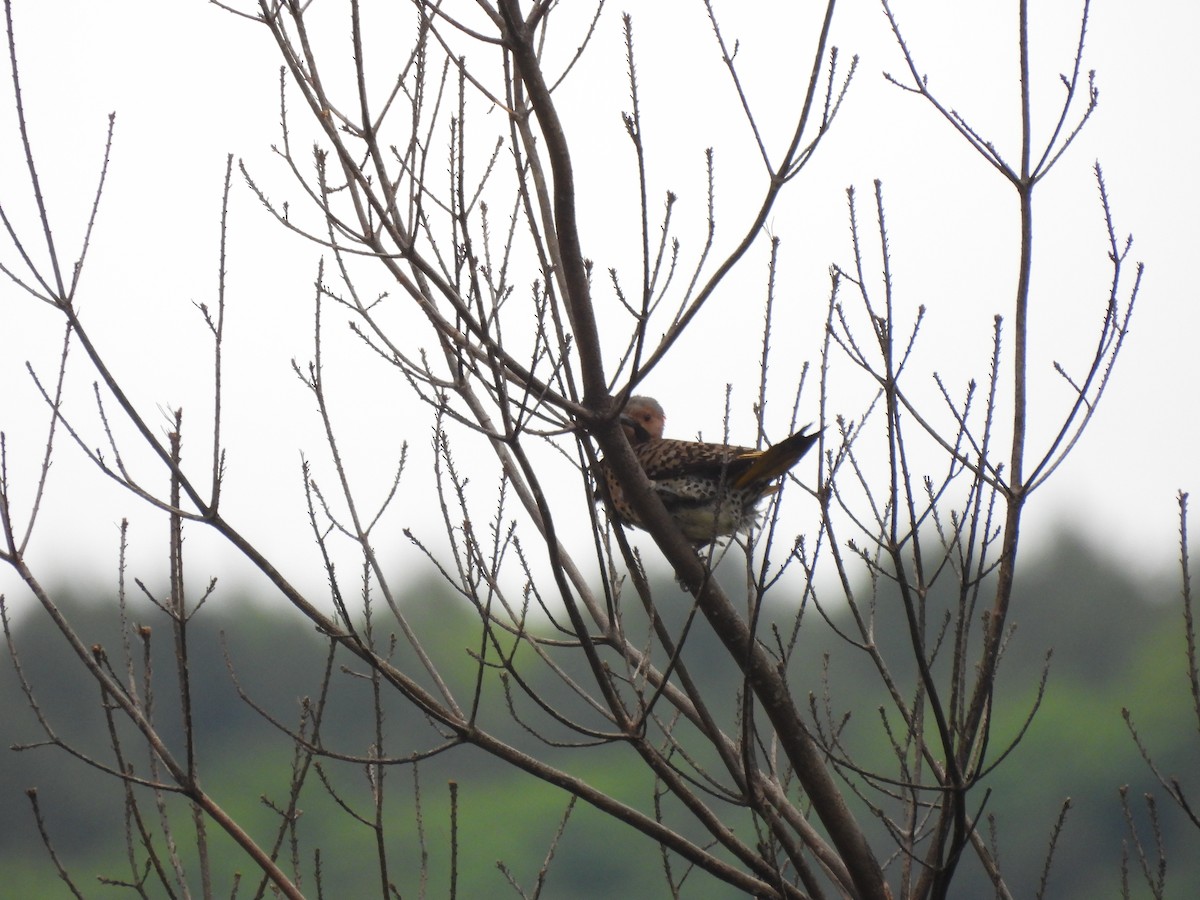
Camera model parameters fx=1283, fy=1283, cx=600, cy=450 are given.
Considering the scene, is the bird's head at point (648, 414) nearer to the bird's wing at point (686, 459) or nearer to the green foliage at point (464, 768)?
the bird's wing at point (686, 459)

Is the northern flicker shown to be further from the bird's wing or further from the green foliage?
the green foliage

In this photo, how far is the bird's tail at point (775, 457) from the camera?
445 centimetres

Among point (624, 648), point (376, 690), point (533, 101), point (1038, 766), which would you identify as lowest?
point (376, 690)

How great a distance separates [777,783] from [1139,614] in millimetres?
46363

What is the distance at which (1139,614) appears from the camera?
45.9 metres

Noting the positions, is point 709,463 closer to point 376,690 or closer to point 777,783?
point 777,783

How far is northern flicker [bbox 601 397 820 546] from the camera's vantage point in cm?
467

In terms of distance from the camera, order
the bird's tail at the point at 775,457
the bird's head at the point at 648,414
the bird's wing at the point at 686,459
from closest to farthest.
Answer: the bird's tail at the point at 775,457, the bird's wing at the point at 686,459, the bird's head at the point at 648,414

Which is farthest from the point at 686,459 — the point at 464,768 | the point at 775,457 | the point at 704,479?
the point at 464,768

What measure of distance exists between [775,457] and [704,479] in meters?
0.79

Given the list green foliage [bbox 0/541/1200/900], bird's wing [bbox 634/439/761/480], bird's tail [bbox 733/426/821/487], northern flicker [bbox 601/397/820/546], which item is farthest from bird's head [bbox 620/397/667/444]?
green foliage [bbox 0/541/1200/900]

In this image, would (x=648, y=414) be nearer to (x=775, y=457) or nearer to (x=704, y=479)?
(x=704, y=479)

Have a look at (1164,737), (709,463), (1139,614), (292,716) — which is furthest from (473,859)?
A: (709,463)

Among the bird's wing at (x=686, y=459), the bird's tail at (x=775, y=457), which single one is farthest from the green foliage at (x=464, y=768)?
the bird's tail at (x=775, y=457)
